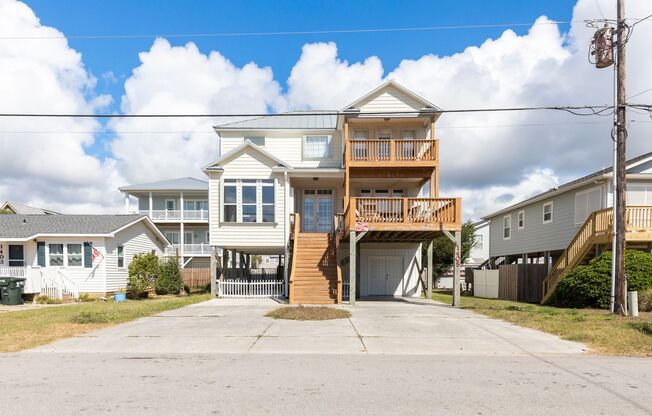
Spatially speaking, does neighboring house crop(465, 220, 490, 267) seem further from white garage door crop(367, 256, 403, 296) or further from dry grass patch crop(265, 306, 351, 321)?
dry grass patch crop(265, 306, 351, 321)

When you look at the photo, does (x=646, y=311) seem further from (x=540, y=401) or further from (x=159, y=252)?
(x=159, y=252)

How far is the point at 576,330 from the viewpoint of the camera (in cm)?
948

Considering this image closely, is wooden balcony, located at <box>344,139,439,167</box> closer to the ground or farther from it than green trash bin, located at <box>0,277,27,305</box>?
farther from it

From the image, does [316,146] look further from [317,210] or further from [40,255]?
[40,255]

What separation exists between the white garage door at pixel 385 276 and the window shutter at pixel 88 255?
Result: 14.4m

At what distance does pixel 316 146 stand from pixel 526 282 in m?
12.8

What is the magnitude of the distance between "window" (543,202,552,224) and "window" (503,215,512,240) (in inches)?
178

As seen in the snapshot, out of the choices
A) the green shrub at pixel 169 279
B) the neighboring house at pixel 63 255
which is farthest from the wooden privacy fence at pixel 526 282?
the neighboring house at pixel 63 255

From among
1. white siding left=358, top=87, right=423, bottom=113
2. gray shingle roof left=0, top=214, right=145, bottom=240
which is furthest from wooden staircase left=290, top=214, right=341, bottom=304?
gray shingle roof left=0, top=214, right=145, bottom=240

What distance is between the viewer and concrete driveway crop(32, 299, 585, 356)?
758cm

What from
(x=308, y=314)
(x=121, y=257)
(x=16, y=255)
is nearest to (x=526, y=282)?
(x=308, y=314)

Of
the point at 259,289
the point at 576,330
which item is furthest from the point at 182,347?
the point at 259,289

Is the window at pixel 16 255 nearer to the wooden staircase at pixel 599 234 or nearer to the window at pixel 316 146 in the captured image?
the window at pixel 316 146

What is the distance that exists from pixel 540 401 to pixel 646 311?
11647mm
